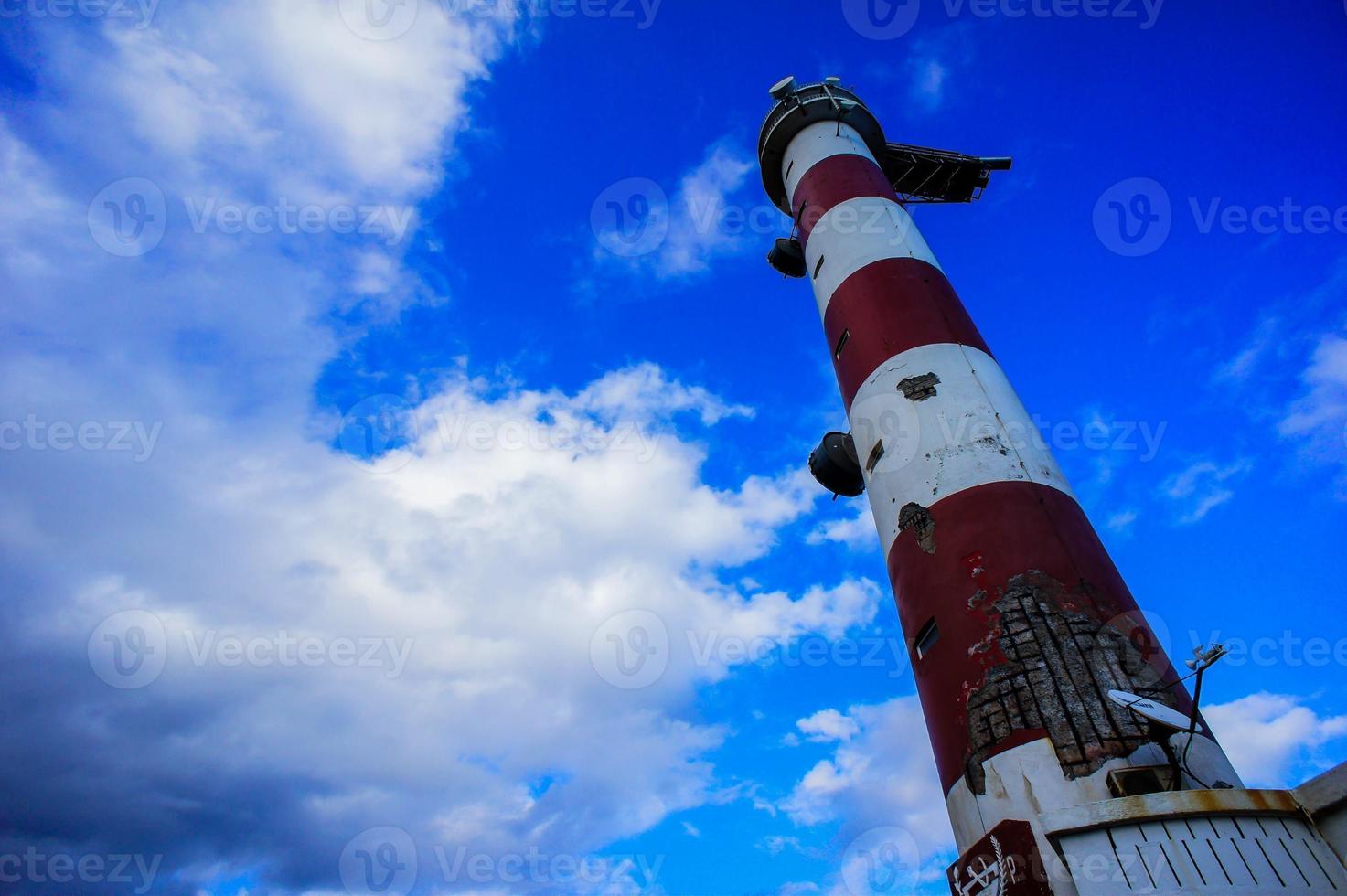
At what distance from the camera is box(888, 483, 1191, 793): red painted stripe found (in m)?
7.59

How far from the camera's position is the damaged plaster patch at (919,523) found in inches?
349

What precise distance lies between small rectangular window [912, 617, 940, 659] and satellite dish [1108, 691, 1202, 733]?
1.85m

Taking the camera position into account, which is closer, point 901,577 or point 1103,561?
point 1103,561

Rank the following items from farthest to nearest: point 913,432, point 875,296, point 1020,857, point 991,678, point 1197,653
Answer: point 875,296
point 913,432
point 991,678
point 1020,857
point 1197,653

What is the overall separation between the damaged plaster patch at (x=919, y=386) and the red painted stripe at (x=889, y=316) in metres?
0.67

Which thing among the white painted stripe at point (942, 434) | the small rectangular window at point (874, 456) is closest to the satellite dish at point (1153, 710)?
the white painted stripe at point (942, 434)

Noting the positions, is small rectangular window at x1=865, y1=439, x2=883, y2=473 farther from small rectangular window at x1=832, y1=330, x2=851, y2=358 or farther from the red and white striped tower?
small rectangular window at x1=832, y1=330, x2=851, y2=358

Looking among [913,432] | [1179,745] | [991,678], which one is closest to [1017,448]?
[913,432]

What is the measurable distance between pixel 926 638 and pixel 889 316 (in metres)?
5.13

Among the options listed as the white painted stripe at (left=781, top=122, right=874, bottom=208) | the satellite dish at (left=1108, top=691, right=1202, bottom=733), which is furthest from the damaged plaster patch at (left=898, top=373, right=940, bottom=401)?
the white painted stripe at (left=781, top=122, right=874, bottom=208)

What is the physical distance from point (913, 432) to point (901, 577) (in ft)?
6.43

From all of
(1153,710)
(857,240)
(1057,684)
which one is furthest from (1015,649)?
(857,240)

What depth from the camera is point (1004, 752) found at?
6.96 metres

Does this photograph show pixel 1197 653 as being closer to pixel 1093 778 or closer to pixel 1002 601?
pixel 1093 778
